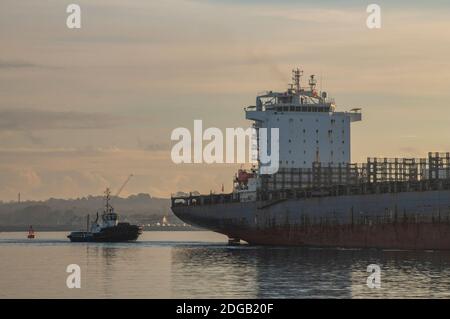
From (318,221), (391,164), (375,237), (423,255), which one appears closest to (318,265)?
(423,255)

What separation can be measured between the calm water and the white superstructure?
19318mm

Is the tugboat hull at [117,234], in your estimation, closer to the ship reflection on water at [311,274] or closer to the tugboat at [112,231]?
the tugboat at [112,231]

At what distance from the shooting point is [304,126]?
9931 centimetres

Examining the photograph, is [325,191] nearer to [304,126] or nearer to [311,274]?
[304,126]

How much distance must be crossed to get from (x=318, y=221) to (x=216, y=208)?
682 inches

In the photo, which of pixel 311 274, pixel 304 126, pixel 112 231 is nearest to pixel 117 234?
pixel 112 231

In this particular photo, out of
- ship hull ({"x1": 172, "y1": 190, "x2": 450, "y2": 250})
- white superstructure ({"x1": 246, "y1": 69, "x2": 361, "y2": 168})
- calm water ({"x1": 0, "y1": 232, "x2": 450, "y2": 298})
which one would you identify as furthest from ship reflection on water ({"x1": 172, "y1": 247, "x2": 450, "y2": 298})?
white superstructure ({"x1": 246, "y1": 69, "x2": 361, "y2": 168})

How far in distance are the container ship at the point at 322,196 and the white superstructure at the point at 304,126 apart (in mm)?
87

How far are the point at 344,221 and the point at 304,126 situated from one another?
18.7 metres

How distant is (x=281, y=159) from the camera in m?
98.7

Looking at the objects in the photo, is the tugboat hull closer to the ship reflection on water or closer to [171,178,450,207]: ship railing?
[171,178,450,207]: ship railing

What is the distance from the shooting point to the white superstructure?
9888cm
